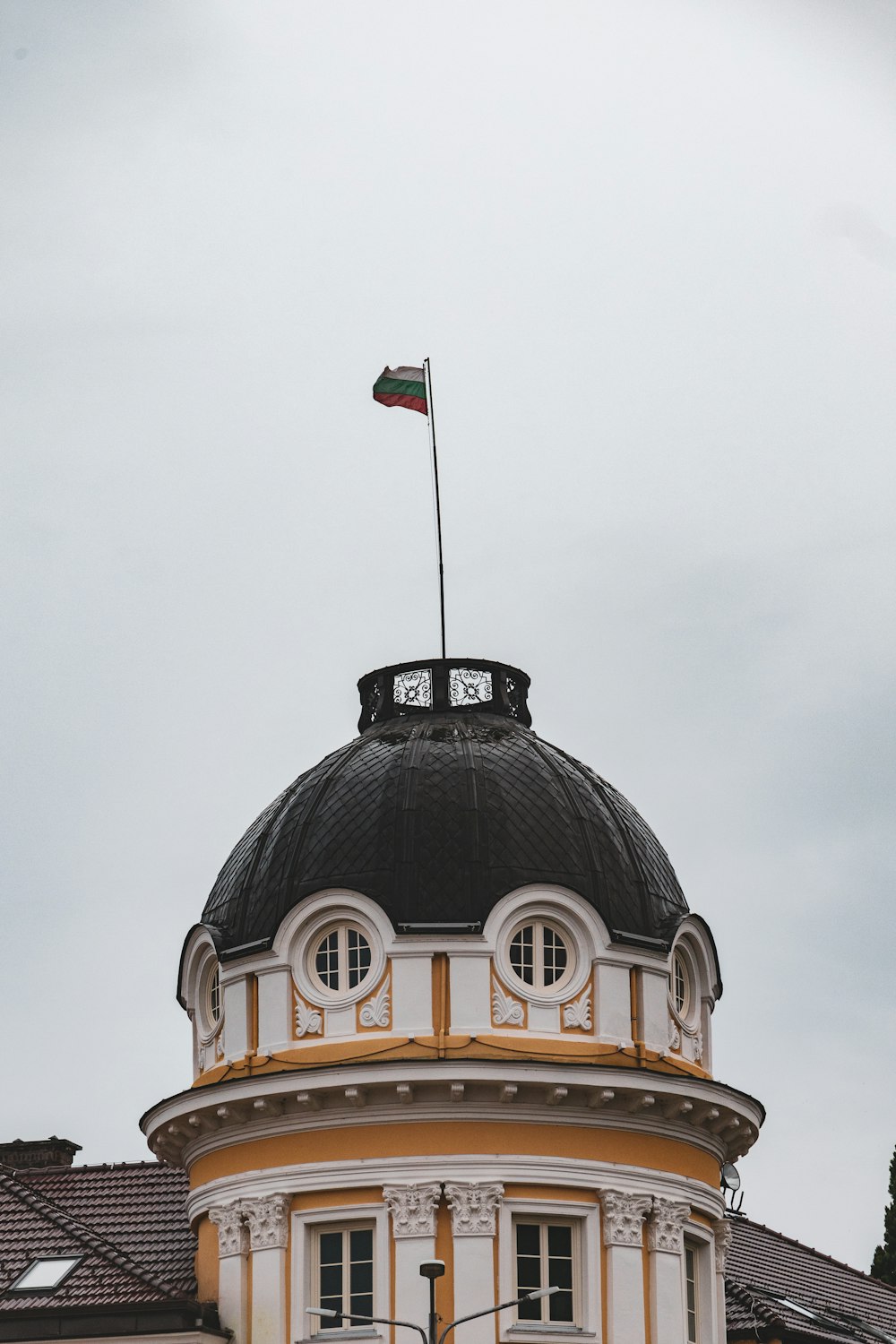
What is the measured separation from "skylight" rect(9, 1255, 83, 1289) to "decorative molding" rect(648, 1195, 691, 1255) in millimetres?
9153

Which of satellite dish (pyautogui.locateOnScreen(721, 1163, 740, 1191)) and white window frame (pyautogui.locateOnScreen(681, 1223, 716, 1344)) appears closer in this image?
white window frame (pyautogui.locateOnScreen(681, 1223, 716, 1344))

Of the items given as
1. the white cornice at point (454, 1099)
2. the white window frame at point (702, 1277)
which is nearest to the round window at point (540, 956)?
the white cornice at point (454, 1099)

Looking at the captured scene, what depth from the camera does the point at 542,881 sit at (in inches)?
1532

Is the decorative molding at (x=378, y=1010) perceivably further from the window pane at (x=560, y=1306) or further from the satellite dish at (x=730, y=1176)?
the satellite dish at (x=730, y=1176)

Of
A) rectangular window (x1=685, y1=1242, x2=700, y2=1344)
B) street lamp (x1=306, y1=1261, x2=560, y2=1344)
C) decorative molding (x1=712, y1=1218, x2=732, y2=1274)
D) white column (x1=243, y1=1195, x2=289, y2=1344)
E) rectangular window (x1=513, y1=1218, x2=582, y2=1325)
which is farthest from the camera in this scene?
decorative molding (x1=712, y1=1218, x2=732, y2=1274)

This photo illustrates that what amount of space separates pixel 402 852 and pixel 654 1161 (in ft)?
19.5

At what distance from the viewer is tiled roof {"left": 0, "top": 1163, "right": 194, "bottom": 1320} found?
1545 inches

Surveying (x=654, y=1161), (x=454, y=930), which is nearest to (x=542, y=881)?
(x=454, y=930)

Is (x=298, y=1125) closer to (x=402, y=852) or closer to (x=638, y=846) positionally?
(x=402, y=852)

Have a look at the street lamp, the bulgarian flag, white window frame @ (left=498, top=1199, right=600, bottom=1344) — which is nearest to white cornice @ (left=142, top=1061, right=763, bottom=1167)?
white window frame @ (left=498, top=1199, right=600, bottom=1344)

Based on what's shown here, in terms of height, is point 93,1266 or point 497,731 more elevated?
point 497,731

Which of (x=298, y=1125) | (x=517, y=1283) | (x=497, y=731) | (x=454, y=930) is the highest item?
(x=497, y=731)

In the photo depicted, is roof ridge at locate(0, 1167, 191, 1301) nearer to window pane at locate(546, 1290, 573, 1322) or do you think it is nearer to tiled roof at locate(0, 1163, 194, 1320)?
tiled roof at locate(0, 1163, 194, 1320)

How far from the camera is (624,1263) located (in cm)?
3769
